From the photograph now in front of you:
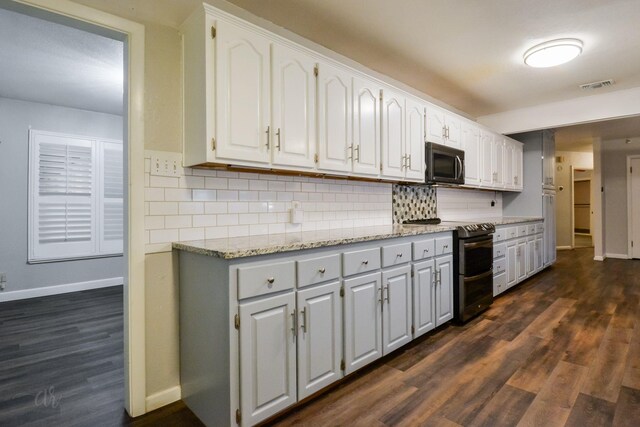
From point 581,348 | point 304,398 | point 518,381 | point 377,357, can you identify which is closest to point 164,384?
point 304,398

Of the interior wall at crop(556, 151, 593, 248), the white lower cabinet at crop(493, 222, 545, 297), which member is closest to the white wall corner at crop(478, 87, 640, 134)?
the white lower cabinet at crop(493, 222, 545, 297)

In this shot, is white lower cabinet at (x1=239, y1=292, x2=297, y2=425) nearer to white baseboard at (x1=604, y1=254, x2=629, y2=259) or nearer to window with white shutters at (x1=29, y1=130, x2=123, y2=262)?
window with white shutters at (x1=29, y1=130, x2=123, y2=262)

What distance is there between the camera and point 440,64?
319 cm

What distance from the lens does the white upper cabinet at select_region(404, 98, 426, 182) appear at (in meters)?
3.02

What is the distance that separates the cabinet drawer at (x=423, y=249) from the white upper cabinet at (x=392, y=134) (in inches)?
25.3

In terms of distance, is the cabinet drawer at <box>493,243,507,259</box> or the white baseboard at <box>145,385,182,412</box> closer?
the white baseboard at <box>145,385,182,412</box>

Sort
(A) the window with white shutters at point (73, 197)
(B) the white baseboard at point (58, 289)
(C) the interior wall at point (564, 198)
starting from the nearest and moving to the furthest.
Answer: (B) the white baseboard at point (58, 289) < (A) the window with white shutters at point (73, 197) < (C) the interior wall at point (564, 198)

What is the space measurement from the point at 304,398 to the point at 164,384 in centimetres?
82

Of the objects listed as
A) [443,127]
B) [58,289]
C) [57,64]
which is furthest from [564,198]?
[58,289]

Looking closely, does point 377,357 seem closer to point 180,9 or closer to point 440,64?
point 180,9

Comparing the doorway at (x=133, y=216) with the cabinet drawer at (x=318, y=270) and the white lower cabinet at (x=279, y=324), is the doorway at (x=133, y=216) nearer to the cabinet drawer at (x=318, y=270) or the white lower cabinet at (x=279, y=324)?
the white lower cabinet at (x=279, y=324)

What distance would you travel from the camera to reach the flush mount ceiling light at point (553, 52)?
272 centimetres

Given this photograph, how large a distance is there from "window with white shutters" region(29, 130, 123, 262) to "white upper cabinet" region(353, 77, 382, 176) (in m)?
3.92

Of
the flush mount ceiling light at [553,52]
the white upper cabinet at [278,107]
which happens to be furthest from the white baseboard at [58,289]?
the flush mount ceiling light at [553,52]
